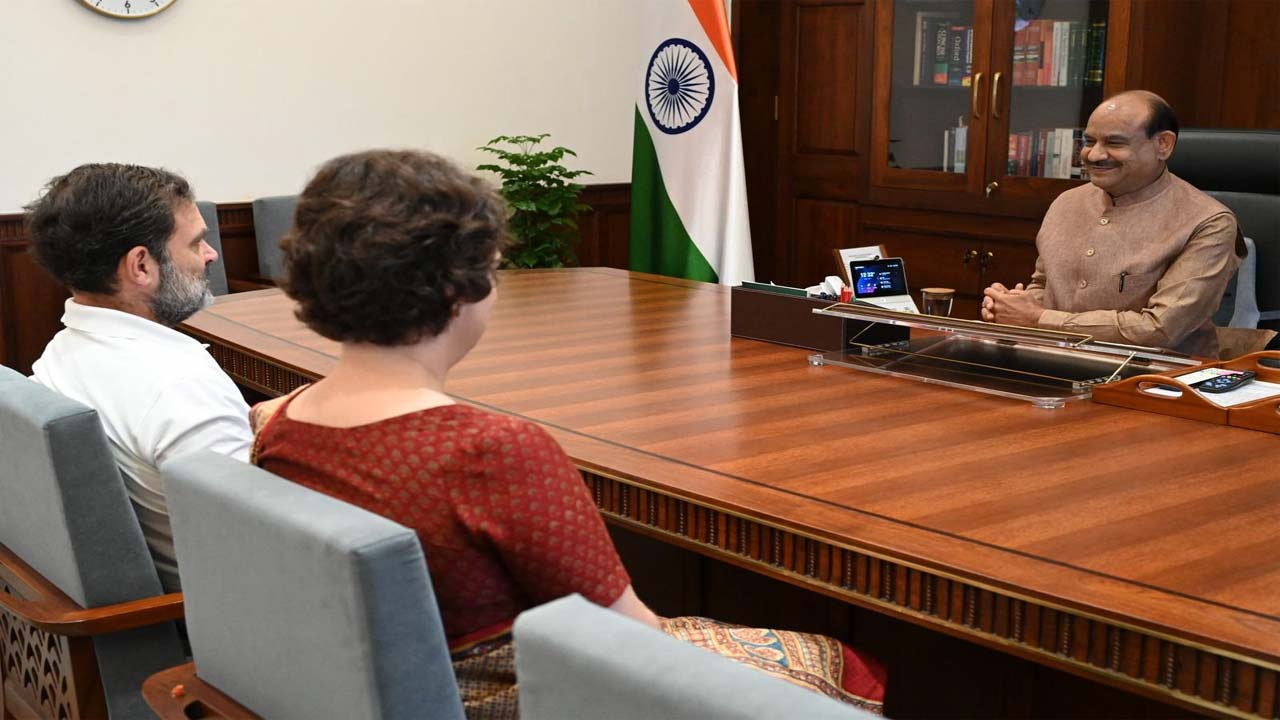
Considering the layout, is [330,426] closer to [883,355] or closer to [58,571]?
[58,571]

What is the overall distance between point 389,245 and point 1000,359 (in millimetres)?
1875

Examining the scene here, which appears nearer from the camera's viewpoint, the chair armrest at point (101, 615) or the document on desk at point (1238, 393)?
the chair armrest at point (101, 615)

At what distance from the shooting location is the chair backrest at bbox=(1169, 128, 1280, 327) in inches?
153

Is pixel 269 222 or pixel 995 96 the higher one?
pixel 995 96

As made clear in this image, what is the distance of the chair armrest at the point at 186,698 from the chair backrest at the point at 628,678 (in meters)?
0.61

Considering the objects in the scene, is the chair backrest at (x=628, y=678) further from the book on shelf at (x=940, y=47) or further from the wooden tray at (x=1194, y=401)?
the book on shelf at (x=940, y=47)

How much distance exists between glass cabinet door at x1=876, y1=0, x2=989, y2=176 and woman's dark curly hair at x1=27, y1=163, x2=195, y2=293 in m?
4.35

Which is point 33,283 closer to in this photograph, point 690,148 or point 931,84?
point 690,148

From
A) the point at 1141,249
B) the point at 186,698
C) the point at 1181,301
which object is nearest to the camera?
the point at 186,698

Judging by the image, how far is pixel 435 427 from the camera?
1435 mm

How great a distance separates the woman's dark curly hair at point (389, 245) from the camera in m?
1.44

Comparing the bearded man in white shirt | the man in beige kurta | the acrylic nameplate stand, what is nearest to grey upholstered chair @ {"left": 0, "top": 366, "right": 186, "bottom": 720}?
the bearded man in white shirt

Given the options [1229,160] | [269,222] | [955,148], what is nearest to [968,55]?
[955,148]

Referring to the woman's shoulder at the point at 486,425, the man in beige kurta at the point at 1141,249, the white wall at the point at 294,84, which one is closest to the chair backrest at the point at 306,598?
the woman's shoulder at the point at 486,425
